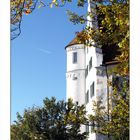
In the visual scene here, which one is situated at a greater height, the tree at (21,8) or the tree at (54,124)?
the tree at (21,8)

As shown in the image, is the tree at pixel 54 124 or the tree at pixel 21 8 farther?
the tree at pixel 54 124

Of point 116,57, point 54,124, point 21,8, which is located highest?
point 21,8

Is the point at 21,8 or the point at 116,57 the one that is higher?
the point at 21,8

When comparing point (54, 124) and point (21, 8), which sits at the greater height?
point (21, 8)

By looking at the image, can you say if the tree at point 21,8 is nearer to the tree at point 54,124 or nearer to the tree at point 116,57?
the tree at point 116,57

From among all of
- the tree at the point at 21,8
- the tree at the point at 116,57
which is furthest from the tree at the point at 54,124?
the tree at the point at 21,8

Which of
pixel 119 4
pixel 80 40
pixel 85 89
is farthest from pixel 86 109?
pixel 119 4

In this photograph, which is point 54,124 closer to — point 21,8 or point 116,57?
point 116,57

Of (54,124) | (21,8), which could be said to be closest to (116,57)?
(54,124)

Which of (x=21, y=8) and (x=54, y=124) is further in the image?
(x=54, y=124)

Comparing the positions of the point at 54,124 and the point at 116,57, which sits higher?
the point at 116,57

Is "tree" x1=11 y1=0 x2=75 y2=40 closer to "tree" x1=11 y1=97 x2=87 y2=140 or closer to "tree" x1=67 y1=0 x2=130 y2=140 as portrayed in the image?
"tree" x1=67 y1=0 x2=130 y2=140
